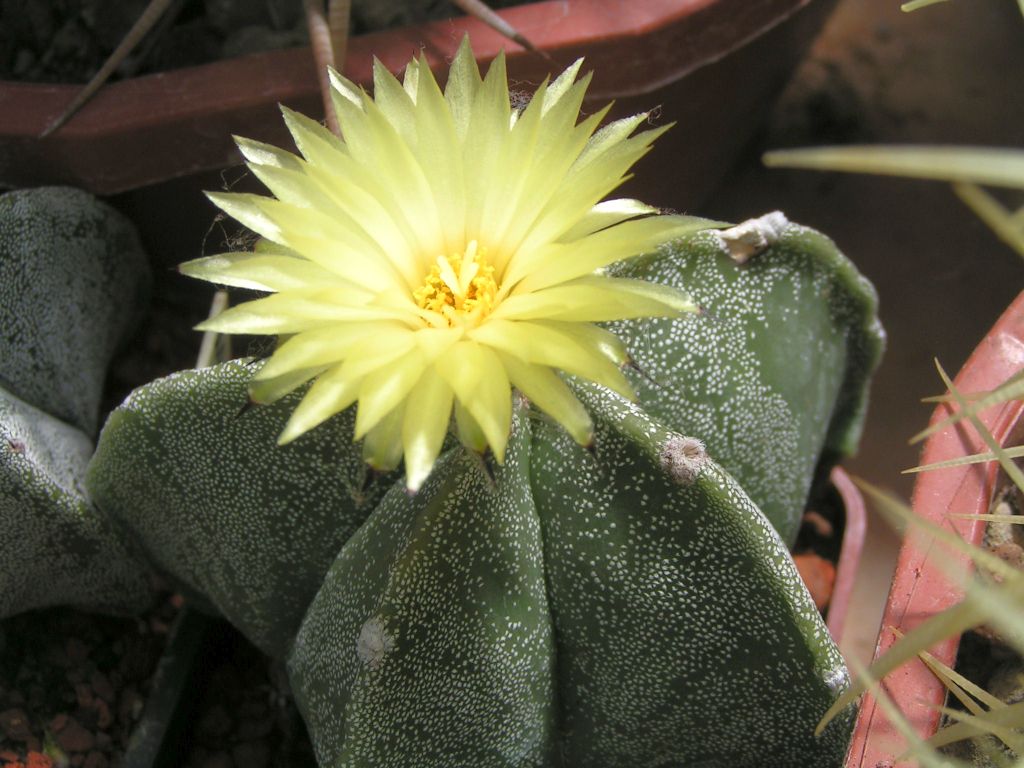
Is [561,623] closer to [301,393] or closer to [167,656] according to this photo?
[301,393]

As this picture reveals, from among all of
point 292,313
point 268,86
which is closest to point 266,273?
point 292,313

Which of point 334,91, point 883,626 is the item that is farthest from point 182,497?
point 883,626

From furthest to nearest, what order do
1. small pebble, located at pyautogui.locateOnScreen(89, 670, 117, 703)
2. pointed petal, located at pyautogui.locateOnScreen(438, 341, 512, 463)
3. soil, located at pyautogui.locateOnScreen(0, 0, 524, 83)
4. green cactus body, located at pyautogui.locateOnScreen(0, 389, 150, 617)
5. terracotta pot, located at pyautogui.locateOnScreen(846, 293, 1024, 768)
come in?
soil, located at pyautogui.locateOnScreen(0, 0, 524, 83) < small pebble, located at pyautogui.locateOnScreen(89, 670, 117, 703) < green cactus body, located at pyautogui.locateOnScreen(0, 389, 150, 617) < terracotta pot, located at pyautogui.locateOnScreen(846, 293, 1024, 768) < pointed petal, located at pyautogui.locateOnScreen(438, 341, 512, 463)

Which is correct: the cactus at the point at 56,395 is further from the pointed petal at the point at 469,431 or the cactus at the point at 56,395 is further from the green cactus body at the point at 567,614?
the pointed petal at the point at 469,431

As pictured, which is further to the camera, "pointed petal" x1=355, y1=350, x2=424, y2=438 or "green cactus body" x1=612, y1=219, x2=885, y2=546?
"green cactus body" x1=612, y1=219, x2=885, y2=546

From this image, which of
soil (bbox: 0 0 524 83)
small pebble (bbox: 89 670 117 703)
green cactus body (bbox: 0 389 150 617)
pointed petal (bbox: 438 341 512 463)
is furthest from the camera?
soil (bbox: 0 0 524 83)

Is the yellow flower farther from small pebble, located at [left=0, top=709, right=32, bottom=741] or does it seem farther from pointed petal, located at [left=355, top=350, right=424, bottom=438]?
small pebble, located at [left=0, top=709, right=32, bottom=741]

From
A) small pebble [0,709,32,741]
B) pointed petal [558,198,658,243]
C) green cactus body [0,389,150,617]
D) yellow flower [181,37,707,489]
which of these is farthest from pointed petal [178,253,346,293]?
small pebble [0,709,32,741]
